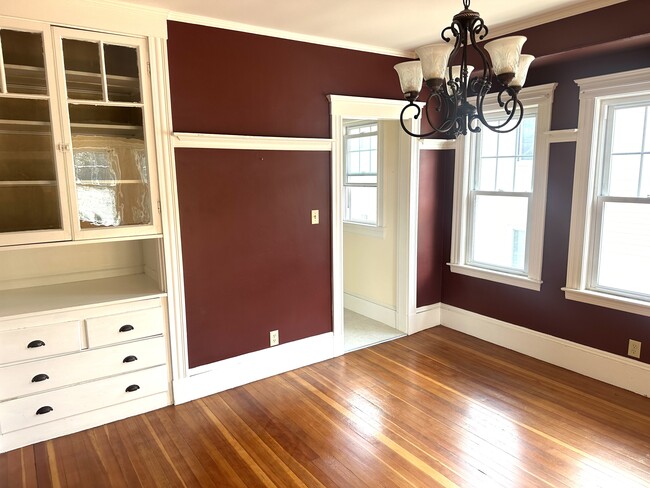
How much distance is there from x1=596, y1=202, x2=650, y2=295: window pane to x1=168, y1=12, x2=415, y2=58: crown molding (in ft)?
7.07

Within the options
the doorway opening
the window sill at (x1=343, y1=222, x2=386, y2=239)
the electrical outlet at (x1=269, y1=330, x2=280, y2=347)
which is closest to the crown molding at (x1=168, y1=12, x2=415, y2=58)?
the doorway opening

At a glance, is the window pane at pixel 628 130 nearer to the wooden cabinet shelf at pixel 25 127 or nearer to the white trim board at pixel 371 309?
the white trim board at pixel 371 309

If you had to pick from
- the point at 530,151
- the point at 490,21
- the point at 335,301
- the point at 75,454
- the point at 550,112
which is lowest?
the point at 75,454

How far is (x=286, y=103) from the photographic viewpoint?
3.36 metres

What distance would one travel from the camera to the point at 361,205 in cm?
495

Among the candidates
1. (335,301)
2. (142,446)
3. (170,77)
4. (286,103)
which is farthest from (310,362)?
(170,77)

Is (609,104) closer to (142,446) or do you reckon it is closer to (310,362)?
(310,362)

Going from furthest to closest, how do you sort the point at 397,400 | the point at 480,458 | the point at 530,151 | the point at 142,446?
the point at 530,151 < the point at 397,400 < the point at 142,446 < the point at 480,458

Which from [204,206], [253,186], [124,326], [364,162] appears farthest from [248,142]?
[364,162]

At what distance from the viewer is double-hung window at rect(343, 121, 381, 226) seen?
4656mm

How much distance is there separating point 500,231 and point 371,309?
5.24 ft

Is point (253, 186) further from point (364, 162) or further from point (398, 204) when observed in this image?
point (364, 162)

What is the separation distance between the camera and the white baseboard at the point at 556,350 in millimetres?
3164

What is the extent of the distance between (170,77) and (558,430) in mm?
3337
